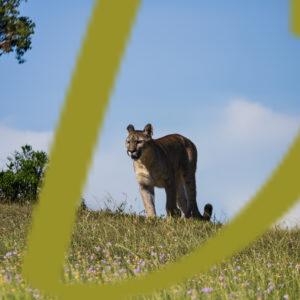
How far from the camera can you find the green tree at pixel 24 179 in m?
20.6

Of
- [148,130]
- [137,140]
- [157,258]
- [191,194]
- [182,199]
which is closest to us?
[157,258]

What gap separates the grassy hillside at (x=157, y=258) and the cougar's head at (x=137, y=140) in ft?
4.41

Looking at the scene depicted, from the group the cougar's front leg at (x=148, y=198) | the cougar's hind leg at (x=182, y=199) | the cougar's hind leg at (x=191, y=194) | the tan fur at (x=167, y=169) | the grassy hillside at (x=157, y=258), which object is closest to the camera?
the grassy hillside at (x=157, y=258)

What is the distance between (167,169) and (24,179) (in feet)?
17.3

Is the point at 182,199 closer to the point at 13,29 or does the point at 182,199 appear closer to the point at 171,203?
the point at 171,203

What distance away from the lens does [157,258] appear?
9062 millimetres

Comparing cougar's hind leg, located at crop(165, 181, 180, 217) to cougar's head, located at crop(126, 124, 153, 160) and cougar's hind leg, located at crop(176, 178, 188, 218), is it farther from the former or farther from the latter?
cougar's hind leg, located at crop(176, 178, 188, 218)

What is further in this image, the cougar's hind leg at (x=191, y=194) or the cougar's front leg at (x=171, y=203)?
the cougar's hind leg at (x=191, y=194)

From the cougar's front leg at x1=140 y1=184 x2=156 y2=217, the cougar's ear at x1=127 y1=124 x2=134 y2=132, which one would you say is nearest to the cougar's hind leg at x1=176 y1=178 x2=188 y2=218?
the cougar's front leg at x1=140 y1=184 x2=156 y2=217

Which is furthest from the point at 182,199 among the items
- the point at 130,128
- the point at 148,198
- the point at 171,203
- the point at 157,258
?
the point at 157,258

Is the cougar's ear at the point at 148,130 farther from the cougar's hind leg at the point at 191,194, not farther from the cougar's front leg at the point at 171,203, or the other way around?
the cougar's hind leg at the point at 191,194

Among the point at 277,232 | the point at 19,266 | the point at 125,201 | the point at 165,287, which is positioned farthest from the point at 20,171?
the point at 165,287

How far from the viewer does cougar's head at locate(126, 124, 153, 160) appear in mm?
15922

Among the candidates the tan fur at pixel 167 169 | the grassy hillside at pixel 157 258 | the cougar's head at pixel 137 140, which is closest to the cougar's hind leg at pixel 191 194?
the tan fur at pixel 167 169
